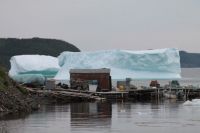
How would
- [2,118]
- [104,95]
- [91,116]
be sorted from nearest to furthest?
[2,118], [91,116], [104,95]

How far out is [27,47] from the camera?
136m

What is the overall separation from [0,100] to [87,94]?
15468mm

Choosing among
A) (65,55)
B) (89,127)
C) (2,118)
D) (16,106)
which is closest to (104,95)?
(16,106)

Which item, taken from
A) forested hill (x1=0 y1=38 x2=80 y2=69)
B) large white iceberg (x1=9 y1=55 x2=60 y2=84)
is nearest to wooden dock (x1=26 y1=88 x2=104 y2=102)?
large white iceberg (x1=9 y1=55 x2=60 y2=84)

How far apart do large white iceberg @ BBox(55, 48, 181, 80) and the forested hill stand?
58.7 m

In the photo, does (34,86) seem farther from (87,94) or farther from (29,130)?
(29,130)

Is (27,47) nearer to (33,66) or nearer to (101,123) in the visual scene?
(33,66)

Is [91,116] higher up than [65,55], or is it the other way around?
[65,55]

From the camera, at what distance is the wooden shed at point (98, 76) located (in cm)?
4759

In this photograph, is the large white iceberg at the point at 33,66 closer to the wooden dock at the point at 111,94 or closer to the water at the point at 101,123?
the wooden dock at the point at 111,94

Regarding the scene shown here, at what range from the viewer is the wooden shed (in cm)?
4759

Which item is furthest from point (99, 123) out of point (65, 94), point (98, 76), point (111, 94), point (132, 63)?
point (132, 63)

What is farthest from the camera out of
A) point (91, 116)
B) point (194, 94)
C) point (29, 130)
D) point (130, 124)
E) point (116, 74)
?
point (116, 74)

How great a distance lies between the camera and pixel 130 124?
944 inches
